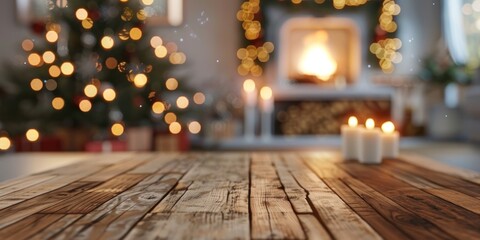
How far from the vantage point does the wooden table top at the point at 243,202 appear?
0.75 metres

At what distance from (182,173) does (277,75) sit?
4174 mm

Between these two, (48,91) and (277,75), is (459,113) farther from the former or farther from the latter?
(48,91)

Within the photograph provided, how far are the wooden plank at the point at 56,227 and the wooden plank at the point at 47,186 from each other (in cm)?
17

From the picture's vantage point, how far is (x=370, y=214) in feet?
2.83

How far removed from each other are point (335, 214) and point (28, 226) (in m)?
0.44

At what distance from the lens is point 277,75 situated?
548 centimetres

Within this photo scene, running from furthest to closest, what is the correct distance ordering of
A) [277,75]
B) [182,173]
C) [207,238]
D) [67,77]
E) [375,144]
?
[277,75], [67,77], [375,144], [182,173], [207,238]

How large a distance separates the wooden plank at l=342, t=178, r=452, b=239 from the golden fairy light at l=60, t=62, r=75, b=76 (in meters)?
3.24

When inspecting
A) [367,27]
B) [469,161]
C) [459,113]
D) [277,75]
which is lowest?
[469,161]

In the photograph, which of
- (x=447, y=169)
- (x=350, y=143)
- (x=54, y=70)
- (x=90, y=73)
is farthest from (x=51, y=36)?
(x=447, y=169)

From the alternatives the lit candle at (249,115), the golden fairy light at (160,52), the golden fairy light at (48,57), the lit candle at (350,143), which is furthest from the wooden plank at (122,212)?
the lit candle at (249,115)

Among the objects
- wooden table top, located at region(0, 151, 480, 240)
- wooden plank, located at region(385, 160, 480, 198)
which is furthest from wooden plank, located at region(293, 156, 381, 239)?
wooden plank, located at region(385, 160, 480, 198)

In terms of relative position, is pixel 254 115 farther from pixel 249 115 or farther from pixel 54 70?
pixel 54 70

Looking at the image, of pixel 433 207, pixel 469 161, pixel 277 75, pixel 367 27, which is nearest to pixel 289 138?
pixel 277 75
